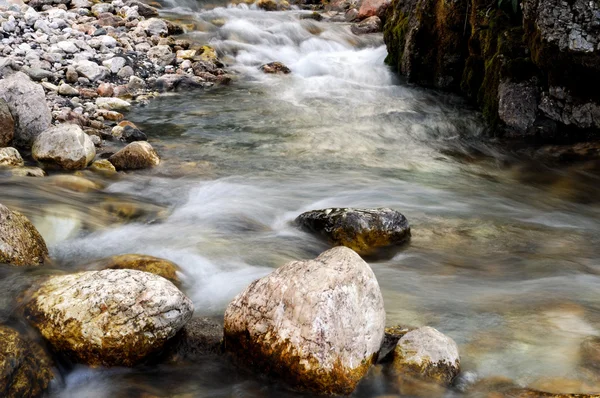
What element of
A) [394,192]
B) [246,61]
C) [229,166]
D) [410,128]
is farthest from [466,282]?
[246,61]

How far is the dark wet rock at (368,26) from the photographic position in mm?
18323

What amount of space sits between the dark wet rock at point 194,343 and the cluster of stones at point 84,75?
13.3 feet

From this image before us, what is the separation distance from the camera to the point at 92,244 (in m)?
5.37

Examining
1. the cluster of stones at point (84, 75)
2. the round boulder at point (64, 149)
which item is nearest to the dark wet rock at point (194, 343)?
the cluster of stones at point (84, 75)

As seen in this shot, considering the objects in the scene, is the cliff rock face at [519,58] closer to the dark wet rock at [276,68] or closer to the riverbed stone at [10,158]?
the dark wet rock at [276,68]

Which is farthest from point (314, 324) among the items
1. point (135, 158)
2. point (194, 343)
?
point (135, 158)

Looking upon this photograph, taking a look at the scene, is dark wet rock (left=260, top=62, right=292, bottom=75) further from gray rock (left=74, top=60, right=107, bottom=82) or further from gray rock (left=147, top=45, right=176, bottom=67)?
gray rock (left=74, top=60, right=107, bottom=82)

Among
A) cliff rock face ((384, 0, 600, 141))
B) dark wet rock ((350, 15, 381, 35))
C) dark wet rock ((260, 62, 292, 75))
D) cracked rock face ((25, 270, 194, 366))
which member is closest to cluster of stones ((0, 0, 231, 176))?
dark wet rock ((260, 62, 292, 75))

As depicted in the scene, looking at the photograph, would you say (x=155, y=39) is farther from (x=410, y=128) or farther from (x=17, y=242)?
(x=17, y=242)

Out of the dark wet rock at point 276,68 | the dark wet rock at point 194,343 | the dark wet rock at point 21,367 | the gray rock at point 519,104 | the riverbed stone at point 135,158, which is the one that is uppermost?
the gray rock at point 519,104

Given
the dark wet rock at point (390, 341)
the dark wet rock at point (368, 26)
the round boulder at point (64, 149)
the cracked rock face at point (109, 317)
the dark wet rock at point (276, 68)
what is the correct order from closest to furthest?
the cracked rock face at point (109, 317)
the dark wet rock at point (390, 341)
the round boulder at point (64, 149)
the dark wet rock at point (276, 68)
the dark wet rock at point (368, 26)

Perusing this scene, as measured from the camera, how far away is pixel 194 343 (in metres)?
3.83

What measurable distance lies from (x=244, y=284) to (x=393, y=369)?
1.71 metres

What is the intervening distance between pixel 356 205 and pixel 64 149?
3782 millimetres
